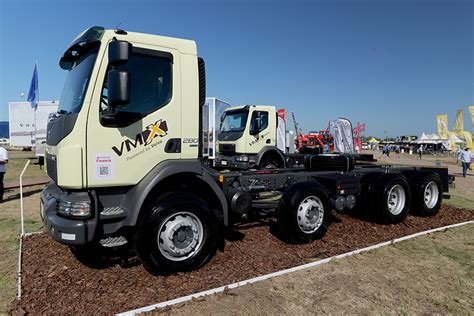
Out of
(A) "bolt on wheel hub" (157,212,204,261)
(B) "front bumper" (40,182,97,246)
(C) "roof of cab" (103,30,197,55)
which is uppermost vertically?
A: (C) "roof of cab" (103,30,197,55)

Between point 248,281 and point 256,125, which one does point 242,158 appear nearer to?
point 256,125

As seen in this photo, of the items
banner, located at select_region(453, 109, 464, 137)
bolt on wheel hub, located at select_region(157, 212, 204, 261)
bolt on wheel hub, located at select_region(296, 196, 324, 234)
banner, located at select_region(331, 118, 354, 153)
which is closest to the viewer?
bolt on wheel hub, located at select_region(157, 212, 204, 261)

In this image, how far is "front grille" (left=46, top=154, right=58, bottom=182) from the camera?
381 cm

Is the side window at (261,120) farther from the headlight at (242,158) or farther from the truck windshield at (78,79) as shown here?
the truck windshield at (78,79)

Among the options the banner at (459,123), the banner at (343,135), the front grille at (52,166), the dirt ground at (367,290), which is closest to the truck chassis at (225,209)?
the front grille at (52,166)

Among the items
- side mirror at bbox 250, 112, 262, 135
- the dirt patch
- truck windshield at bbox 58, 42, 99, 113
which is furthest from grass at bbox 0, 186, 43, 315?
side mirror at bbox 250, 112, 262, 135

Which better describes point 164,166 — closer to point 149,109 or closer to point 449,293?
point 149,109

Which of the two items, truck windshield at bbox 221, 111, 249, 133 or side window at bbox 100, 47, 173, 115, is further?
truck windshield at bbox 221, 111, 249, 133

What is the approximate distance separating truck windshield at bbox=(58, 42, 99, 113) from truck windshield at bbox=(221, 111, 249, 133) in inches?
307

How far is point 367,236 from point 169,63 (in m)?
4.38

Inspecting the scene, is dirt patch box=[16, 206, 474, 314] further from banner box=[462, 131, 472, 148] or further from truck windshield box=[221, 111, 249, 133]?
banner box=[462, 131, 472, 148]

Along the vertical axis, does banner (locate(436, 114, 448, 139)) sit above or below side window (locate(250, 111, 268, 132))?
above

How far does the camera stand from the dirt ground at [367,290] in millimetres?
3316

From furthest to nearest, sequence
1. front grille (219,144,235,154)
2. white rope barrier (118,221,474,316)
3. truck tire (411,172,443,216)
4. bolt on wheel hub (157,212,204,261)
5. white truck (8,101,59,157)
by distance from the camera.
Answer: white truck (8,101,59,157)
front grille (219,144,235,154)
truck tire (411,172,443,216)
bolt on wheel hub (157,212,204,261)
white rope barrier (118,221,474,316)
